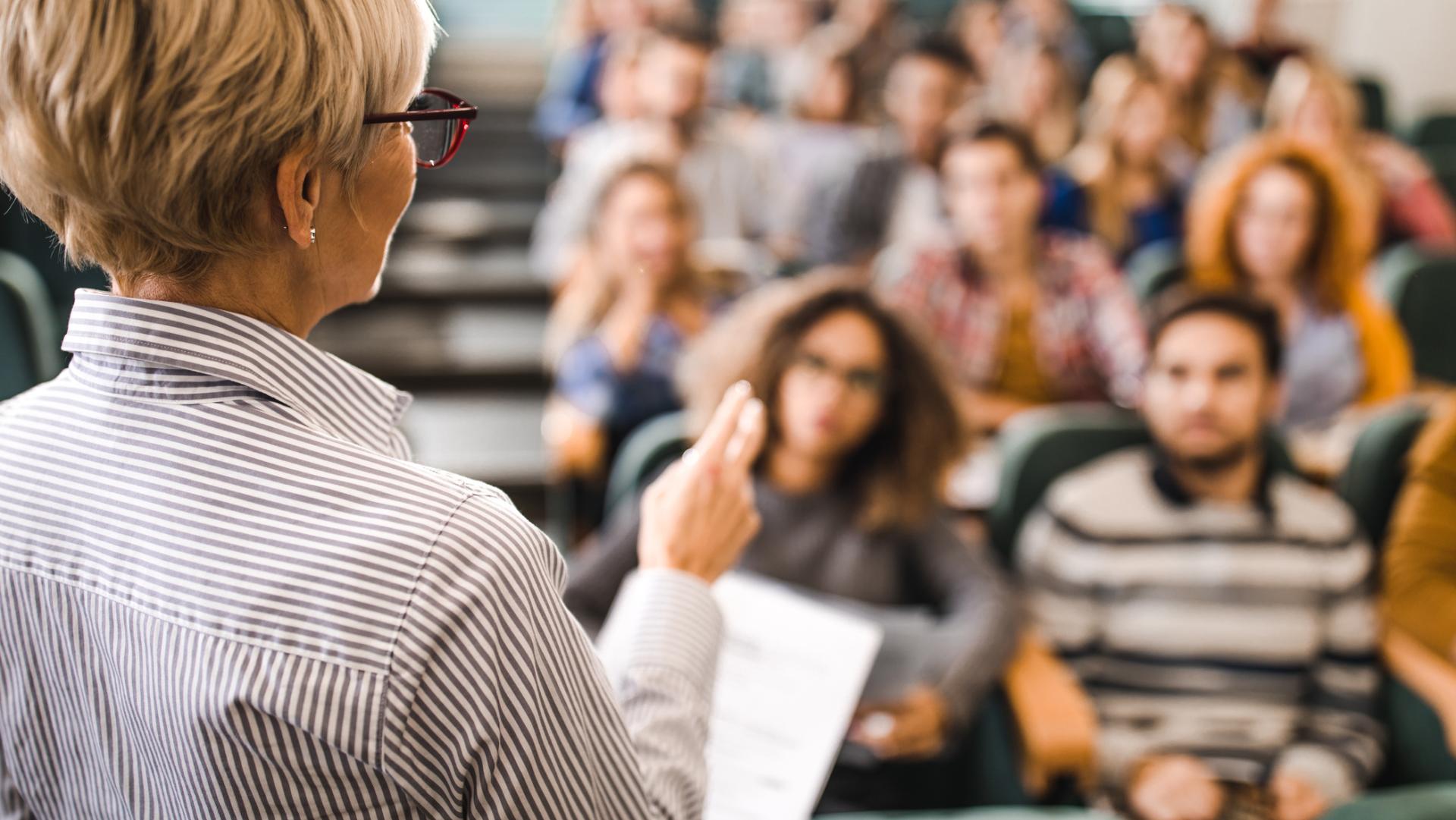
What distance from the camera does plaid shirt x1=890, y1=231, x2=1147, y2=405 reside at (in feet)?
8.14

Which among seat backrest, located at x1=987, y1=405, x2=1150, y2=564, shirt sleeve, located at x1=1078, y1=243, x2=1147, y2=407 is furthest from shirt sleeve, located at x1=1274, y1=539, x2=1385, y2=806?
shirt sleeve, located at x1=1078, y1=243, x2=1147, y2=407

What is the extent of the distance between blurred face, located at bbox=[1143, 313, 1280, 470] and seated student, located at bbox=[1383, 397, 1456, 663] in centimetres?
26

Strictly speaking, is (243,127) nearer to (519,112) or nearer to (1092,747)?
(1092,747)

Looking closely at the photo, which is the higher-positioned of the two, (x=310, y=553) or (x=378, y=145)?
(x=378, y=145)

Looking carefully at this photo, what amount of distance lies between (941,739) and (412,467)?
105cm

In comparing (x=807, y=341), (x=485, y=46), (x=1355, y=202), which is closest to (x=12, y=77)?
(x=807, y=341)

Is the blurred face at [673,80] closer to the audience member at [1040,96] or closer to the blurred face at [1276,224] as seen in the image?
the audience member at [1040,96]

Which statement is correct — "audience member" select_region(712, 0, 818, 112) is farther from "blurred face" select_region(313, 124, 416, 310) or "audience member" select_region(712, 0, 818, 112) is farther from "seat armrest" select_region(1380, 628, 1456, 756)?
"blurred face" select_region(313, 124, 416, 310)

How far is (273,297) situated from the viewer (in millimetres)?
578

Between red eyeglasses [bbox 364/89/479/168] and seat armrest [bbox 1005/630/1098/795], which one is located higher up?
red eyeglasses [bbox 364/89/479/168]

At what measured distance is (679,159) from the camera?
10.0ft

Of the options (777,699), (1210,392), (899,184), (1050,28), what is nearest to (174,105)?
(777,699)

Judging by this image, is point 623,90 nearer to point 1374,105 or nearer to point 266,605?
point 266,605

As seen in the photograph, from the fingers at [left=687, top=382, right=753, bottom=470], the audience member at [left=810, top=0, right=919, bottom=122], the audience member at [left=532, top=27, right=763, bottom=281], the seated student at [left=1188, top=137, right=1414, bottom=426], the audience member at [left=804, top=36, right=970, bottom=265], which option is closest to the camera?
the fingers at [left=687, top=382, right=753, bottom=470]
